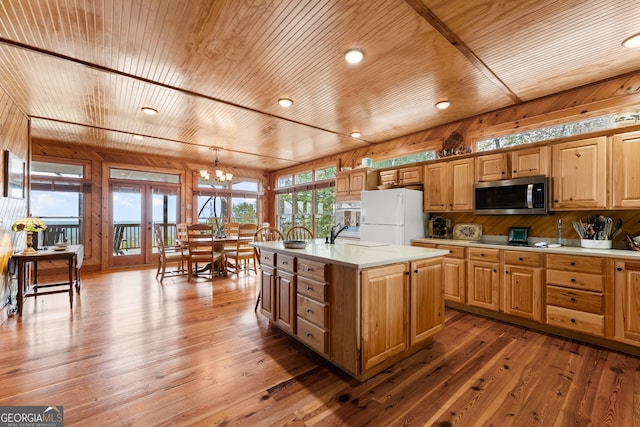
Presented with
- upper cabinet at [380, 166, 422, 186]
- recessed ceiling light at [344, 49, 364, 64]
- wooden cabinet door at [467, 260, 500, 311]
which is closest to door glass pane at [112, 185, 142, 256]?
upper cabinet at [380, 166, 422, 186]

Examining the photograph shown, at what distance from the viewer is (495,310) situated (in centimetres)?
326

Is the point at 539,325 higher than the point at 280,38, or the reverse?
the point at 280,38

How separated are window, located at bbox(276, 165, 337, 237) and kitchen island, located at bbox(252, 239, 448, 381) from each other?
13.7 feet

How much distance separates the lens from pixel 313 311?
2320 mm

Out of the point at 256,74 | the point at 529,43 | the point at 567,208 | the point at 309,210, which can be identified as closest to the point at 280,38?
the point at 256,74

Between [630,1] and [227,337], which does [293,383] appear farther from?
[630,1]

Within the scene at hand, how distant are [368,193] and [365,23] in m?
2.70

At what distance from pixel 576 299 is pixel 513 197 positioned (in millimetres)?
1234

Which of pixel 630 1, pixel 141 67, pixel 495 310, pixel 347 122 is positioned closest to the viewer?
pixel 630 1

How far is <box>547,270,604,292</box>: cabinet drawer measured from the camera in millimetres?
2596

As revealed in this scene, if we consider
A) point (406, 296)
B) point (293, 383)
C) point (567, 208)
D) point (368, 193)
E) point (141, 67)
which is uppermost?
point (141, 67)

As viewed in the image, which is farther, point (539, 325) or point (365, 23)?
point (539, 325)

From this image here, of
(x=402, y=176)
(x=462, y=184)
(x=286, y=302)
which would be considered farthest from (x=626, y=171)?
(x=286, y=302)

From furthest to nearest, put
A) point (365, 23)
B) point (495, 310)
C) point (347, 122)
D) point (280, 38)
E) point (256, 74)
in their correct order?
point (347, 122) → point (495, 310) → point (256, 74) → point (280, 38) → point (365, 23)
